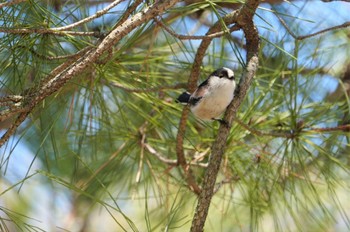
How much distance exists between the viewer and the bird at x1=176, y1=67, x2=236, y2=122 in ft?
2.95

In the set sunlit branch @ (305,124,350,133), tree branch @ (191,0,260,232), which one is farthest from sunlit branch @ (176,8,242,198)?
sunlit branch @ (305,124,350,133)

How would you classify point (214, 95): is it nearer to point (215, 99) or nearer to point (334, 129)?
point (215, 99)

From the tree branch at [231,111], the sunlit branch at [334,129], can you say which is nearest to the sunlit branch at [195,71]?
the tree branch at [231,111]

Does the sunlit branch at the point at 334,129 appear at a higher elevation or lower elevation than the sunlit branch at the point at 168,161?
lower

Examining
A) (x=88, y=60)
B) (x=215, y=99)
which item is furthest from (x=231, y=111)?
(x=88, y=60)

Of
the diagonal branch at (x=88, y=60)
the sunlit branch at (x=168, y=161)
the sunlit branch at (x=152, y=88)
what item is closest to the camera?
the diagonal branch at (x=88, y=60)

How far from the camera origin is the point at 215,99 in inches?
36.3

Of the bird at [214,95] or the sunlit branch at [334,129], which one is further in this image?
the sunlit branch at [334,129]

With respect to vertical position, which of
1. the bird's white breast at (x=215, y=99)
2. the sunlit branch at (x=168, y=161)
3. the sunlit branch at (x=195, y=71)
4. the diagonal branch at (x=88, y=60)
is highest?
the sunlit branch at (x=168, y=161)

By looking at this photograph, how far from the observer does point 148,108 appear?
1.46 meters

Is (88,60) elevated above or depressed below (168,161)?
below

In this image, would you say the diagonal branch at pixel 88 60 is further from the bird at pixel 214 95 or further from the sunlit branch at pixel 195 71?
the bird at pixel 214 95

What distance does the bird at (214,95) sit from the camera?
0.90 m

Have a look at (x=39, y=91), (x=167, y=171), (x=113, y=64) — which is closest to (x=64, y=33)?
(x=39, y=91)
